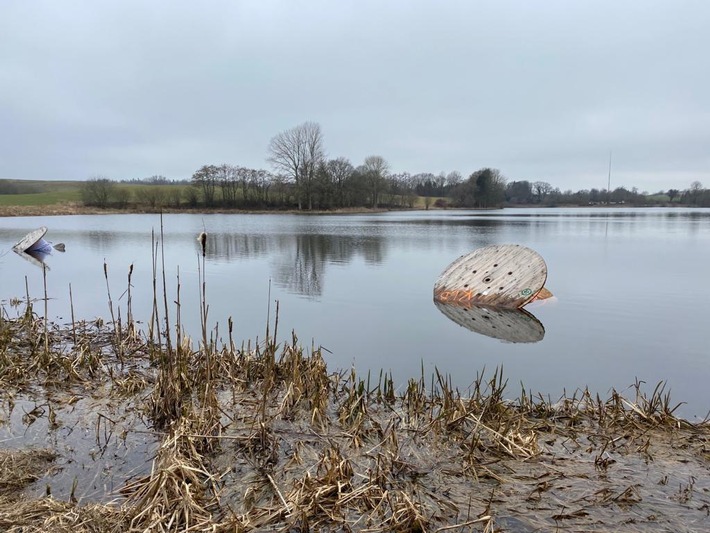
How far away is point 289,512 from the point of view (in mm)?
2574

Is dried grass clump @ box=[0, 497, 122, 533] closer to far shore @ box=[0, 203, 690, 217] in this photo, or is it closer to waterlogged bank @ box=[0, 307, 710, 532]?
waterlogged bank @ box=[0, 307, 710, 532]

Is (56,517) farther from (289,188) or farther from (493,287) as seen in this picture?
(289,188)

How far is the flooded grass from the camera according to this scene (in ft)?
8.43

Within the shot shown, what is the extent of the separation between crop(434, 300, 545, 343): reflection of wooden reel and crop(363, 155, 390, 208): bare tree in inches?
2113

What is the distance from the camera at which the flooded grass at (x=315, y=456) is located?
257 centimetres

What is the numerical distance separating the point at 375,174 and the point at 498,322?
5638 centimetres

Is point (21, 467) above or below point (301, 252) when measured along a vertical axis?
below

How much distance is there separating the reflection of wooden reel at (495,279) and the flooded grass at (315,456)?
14.0ft

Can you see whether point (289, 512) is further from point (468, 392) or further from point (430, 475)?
point (468, 392)

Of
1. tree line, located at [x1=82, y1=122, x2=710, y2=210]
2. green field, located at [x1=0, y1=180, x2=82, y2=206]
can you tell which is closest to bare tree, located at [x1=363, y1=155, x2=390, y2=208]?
tree line, located at [x1=82, y1=122, x2=710, y2=210]

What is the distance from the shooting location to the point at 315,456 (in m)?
3.27

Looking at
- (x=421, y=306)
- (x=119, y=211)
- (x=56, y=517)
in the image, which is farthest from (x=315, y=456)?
(x=119, y=211)

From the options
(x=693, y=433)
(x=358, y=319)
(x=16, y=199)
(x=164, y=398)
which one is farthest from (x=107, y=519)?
(x=16, y=199)

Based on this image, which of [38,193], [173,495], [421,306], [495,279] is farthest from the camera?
[38,193]
